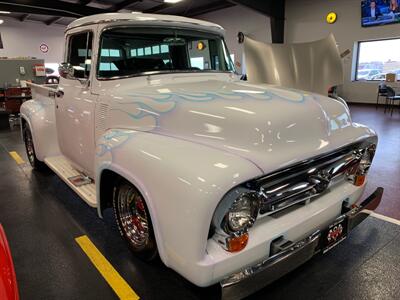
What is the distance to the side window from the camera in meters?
2.83

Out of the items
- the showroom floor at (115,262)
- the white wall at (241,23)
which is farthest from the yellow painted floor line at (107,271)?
the white wall at (241,23)

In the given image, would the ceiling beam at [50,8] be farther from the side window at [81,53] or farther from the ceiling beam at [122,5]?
the side window at [81,53]

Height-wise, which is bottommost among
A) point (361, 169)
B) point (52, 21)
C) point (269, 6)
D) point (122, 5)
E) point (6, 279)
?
point (6, 279)

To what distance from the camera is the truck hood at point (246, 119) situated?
5.97ft

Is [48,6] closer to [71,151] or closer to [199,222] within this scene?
[71,151]

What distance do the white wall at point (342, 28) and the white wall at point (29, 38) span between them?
13.4m

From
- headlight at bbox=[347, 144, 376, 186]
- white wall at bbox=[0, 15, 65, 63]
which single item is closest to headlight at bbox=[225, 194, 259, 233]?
headlight at bbox=[347, 144, 376, 186]

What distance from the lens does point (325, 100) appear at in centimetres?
235

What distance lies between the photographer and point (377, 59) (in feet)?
41.5

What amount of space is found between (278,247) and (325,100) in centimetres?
123

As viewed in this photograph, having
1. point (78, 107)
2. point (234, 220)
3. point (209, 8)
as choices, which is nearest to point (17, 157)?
point (78, 107)

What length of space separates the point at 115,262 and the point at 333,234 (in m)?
1.64

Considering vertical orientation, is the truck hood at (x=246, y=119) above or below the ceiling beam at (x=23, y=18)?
below

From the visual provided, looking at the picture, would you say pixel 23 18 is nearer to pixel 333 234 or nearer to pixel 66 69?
pixel 66 69
